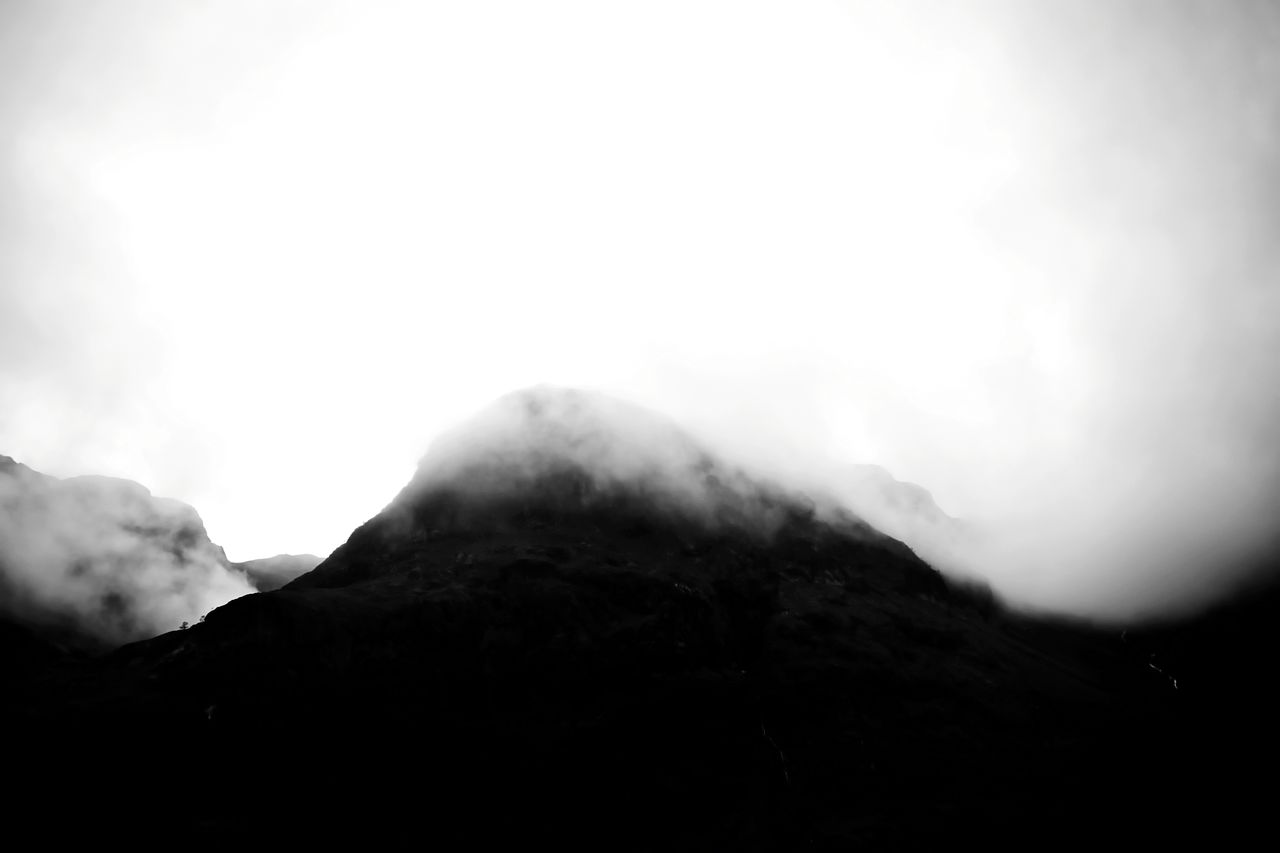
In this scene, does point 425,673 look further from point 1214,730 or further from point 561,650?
point 1214,730

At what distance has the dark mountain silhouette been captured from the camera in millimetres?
96500

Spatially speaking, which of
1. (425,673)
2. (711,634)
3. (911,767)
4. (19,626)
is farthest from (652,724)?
(19,626)

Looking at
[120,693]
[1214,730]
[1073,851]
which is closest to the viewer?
[120,693]

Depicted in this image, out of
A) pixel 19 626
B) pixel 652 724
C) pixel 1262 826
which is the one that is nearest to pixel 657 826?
pixel 652 724

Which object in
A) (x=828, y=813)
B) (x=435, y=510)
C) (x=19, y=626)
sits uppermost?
(x=435, y=510)

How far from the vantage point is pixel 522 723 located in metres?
121

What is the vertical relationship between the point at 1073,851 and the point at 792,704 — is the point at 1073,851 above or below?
below

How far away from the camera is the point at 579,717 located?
12444cm

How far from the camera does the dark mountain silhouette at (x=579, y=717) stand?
9650 centimetres

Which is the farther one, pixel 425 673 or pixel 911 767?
pixel 911 767

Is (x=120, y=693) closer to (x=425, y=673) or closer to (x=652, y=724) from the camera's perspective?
(x=425, y=673)

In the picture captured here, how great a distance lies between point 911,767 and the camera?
132750 mm

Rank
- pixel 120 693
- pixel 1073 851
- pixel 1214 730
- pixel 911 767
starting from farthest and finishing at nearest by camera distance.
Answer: pixel 1214 730
pixel 911 767
pixel 1073 851
pixel 120 693

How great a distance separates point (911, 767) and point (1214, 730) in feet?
304
